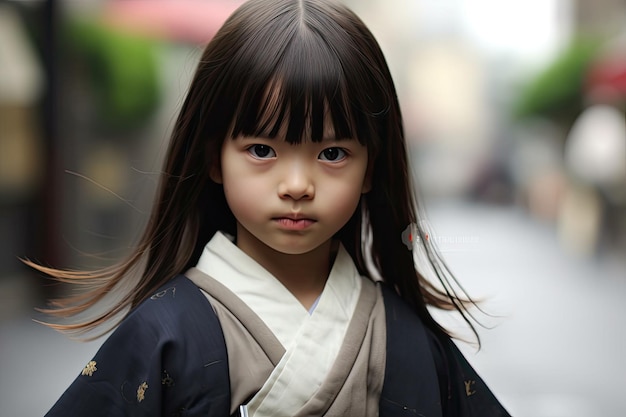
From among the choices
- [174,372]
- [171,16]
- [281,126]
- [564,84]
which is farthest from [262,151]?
[564,84]

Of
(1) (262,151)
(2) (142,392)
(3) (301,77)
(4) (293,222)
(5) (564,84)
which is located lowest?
(2) (142,392)

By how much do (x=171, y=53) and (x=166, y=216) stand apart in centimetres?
704

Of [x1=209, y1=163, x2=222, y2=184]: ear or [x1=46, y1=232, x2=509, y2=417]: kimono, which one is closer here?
[x1=46, y1=232, x2=509, y2=417]: kimono

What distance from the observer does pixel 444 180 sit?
1291 cm

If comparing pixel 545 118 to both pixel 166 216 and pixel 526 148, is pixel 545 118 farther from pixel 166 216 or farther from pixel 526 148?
pixel 166 216

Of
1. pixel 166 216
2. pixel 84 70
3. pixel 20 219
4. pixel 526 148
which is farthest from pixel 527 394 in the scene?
pixel 526 148

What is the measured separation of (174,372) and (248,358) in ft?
0.37

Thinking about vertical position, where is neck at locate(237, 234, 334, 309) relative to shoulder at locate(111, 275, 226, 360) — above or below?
above

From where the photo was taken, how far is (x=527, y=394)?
408 cm

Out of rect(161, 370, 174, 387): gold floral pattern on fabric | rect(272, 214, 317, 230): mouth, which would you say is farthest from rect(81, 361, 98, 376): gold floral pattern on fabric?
rect(272, 214, 317, 230): mouth

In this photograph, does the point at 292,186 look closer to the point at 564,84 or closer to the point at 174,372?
the point at 174,372

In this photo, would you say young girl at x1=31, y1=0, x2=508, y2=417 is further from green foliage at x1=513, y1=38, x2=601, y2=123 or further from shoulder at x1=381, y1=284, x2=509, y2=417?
green foliage at x1=513, y1=38, x2=601, y2=123

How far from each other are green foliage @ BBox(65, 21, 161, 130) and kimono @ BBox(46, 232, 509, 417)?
6002mm

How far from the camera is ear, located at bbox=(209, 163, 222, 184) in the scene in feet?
4.75
